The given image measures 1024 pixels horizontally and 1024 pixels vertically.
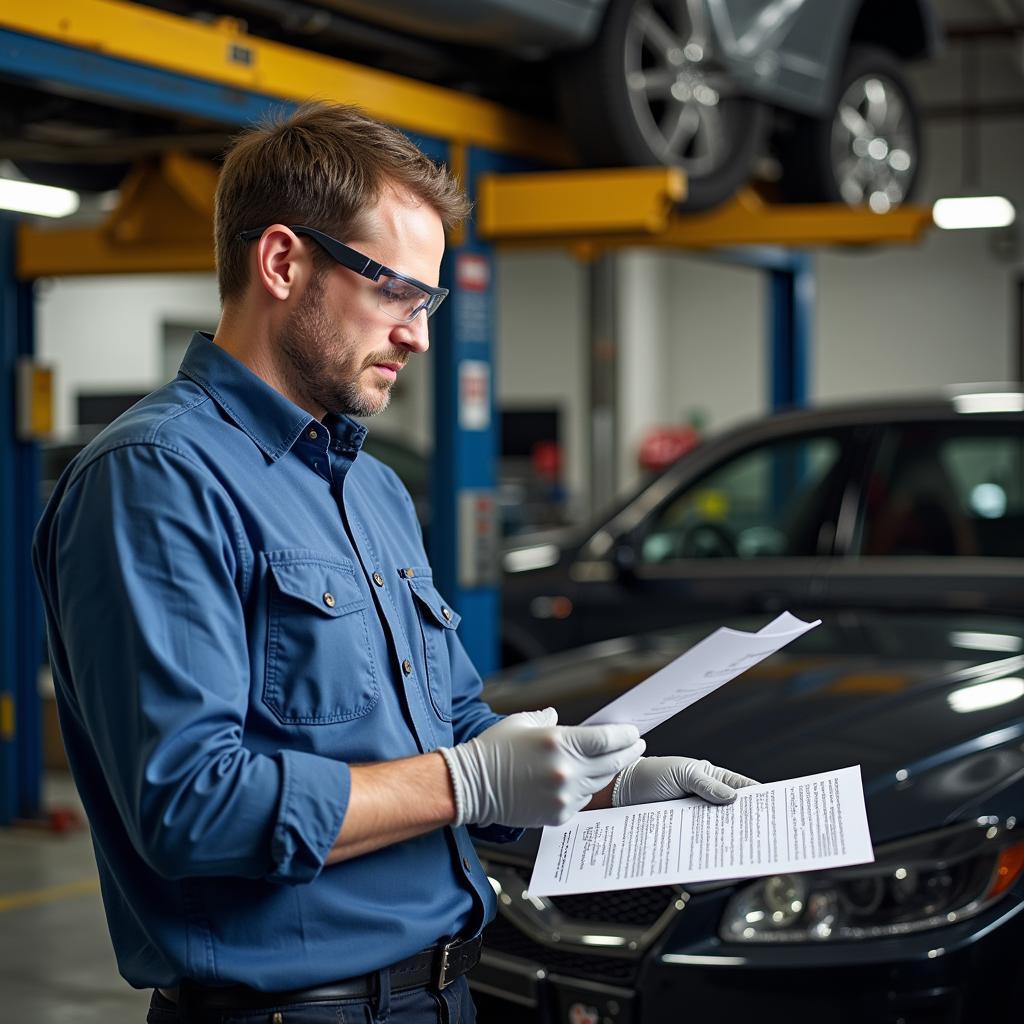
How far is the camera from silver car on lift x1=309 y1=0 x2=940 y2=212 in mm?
4871

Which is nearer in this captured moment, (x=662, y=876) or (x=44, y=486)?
(x=662, y=876)

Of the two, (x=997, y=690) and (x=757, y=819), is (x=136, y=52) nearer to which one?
(x=997, y=690)

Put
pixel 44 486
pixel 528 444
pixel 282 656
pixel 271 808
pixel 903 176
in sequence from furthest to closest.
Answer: pixel 528 444, pixel 44 486, pixel 903 176, pixel 282 656, pixel 271 808

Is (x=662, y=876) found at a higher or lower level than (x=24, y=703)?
higher

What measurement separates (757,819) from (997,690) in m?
1.39

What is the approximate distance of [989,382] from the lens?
1950 cm

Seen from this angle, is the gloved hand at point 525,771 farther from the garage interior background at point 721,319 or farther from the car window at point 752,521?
the garage interior background at point 721,319

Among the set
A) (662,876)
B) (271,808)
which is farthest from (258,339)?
(662,876)

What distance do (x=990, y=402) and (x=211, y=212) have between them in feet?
9.22

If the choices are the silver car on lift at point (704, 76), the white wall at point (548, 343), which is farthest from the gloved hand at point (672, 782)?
the white wall at point (548, 343)

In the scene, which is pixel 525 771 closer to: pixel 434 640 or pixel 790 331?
pixel 434 640

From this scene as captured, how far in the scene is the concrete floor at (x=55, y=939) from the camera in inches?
163

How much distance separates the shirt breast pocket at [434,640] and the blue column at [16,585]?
14.8ft

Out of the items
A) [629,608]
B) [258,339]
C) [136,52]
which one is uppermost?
[136,52]
